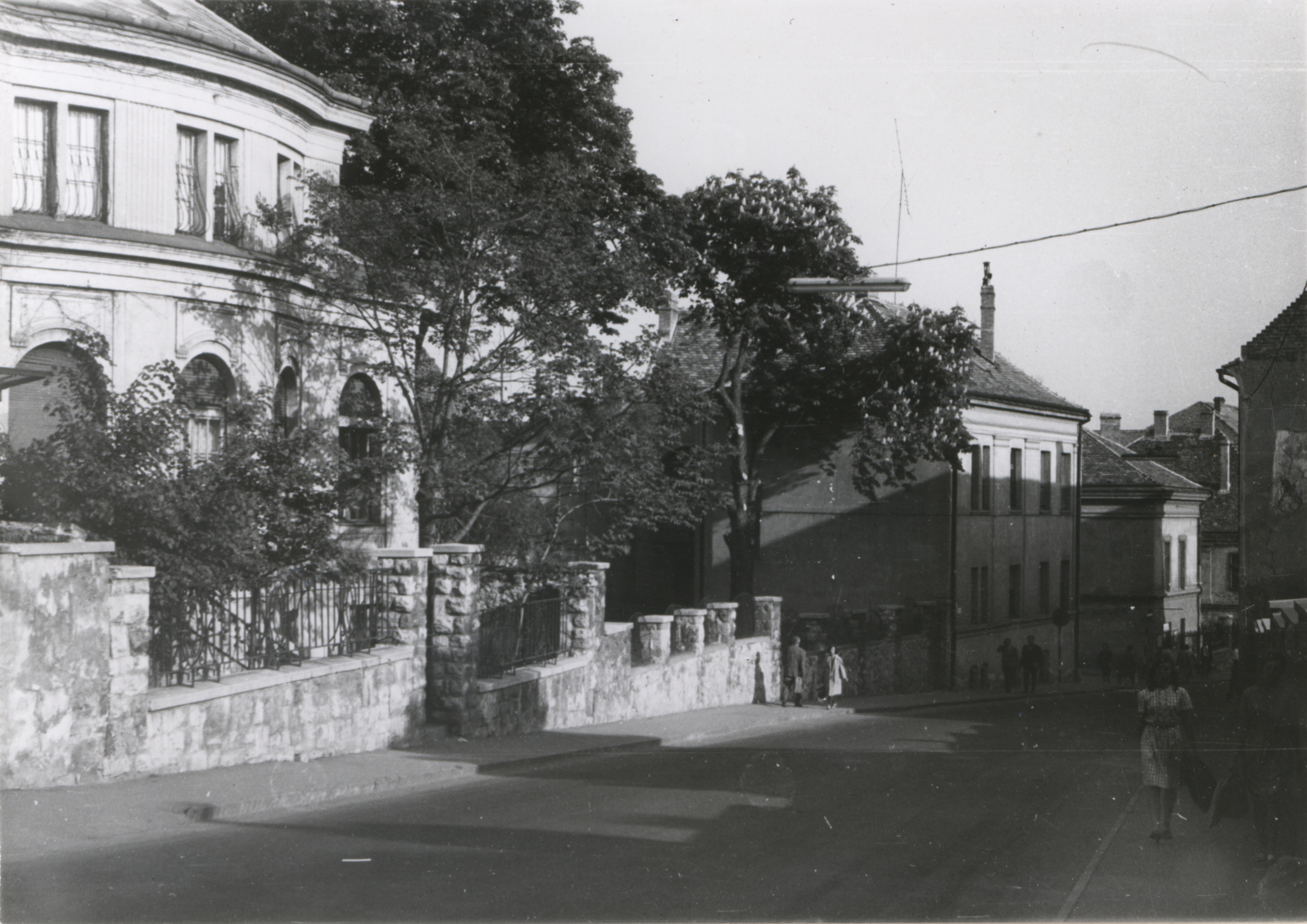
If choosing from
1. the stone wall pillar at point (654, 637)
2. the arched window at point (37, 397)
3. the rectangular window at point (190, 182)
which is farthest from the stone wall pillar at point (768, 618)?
the arched window at point (37, 397)

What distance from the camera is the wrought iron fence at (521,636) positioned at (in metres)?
17.9

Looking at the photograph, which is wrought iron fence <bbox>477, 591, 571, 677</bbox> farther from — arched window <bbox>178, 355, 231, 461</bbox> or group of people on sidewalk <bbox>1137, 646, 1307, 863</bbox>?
group of people on sidewalk <bbox>1137, 646, 1307, 863</bbox>

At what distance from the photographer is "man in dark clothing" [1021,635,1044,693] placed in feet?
121

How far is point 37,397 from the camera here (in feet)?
55.0

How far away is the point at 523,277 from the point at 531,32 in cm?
877

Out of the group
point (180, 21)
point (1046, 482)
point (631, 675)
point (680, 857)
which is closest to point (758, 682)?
point (631, 675)

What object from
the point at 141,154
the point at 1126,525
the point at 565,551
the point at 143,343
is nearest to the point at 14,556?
the point at 143,343

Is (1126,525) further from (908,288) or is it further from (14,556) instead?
(14,556)

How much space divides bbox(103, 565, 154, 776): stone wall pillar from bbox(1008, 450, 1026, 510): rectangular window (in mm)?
34826

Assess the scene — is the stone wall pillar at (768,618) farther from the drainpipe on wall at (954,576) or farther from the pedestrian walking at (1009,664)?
the pedestrian walking at (1009,664)

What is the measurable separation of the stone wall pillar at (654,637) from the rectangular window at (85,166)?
36.4 feet

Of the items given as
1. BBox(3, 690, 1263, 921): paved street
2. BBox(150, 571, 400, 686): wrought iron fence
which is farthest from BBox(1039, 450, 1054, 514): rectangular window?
BBox(150, 571, 400, 686): wrought iron fence

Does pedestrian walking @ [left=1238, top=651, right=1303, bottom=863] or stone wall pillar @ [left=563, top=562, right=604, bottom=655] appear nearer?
pedestrian walking @ [left=1238, top=651, right=1303, bottom=863]

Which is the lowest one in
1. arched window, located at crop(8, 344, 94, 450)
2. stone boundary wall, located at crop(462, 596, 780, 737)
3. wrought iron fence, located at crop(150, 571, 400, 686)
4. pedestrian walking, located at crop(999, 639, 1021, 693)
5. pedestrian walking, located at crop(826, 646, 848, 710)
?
pedestrian walking, located at crop(999, 639, 1021, 693)
